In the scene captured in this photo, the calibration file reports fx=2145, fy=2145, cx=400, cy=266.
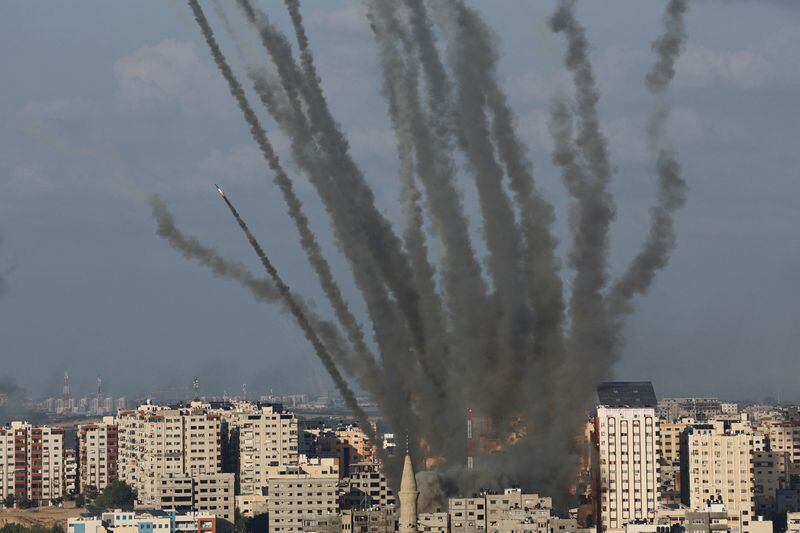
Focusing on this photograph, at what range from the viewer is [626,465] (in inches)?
3617

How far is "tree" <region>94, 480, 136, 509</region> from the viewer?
117 m

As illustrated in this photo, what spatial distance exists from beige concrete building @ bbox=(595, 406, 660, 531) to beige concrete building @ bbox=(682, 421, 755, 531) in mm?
9976

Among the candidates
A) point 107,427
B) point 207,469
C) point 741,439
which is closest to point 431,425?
point 741,439

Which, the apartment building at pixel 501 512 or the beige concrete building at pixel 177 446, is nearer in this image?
the apartment building at pixel 501 512

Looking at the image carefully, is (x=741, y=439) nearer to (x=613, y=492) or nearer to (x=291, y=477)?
(x=613, y=492)

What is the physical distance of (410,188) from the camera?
8200 centimetres

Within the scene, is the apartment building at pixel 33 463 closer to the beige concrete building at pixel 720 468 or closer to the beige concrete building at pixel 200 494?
the beige concrete building at pixel 200 494

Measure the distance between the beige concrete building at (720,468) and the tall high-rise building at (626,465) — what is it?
32.7ft

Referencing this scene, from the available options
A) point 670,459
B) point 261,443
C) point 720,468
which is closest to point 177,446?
point 261,443

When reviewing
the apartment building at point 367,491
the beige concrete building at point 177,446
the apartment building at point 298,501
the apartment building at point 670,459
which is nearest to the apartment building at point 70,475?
the beige concrete building at point 177,446

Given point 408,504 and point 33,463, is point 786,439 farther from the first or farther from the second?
point 408,504

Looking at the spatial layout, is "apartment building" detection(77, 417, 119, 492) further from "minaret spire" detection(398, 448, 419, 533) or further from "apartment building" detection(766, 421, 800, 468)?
"minaret spire" detection(398, 448, 419, 533)

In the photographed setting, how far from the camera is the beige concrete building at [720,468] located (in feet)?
339

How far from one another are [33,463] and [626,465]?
176ft
